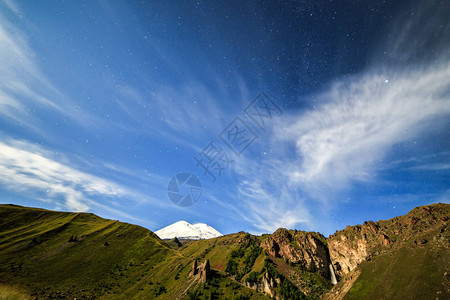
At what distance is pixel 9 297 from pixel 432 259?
17549 centimetres

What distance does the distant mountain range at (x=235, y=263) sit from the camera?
8088 cm

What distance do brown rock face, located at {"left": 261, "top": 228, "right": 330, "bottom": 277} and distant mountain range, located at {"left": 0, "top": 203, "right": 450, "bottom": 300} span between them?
2.28ft

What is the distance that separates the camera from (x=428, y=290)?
6794cm

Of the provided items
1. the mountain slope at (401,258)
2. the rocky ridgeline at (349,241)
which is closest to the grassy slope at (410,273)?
the mountain slope at (401,258)

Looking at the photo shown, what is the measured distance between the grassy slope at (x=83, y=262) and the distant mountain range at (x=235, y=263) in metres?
0.48

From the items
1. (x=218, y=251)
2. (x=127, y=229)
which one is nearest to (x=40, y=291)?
(x=127, y=229)

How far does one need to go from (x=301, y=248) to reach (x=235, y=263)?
5147 cm

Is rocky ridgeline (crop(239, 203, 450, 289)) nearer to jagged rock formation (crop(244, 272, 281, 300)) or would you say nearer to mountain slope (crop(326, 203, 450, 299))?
mountain slope (crop(326, 203, 450, 299))

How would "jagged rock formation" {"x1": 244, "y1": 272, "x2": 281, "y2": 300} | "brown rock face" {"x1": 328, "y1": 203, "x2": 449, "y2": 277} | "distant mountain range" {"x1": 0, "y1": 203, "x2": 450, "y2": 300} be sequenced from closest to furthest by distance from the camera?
"distant mountain range" {"x1": 0, "y1": 203, "x2": 450, "y2": 300} → "brown rock face" {"x1": 328, "y1": 203, "x2": 449, "y2": 277} → "jagged rock formation" {"x1": 244, "y1": 272, "x2": 281, "y2": 300}

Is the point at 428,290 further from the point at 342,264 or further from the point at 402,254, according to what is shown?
the point at 342,264

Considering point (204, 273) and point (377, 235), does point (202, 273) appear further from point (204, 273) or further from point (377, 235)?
point (377, 235)

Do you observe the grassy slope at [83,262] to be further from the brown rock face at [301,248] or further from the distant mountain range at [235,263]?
the brown rock face at [301,248]

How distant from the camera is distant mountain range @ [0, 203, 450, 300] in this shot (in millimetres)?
80875

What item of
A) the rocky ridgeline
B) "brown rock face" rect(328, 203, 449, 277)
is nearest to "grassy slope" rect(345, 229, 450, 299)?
"brown rock face" rect(328, 203, 449, 277)
